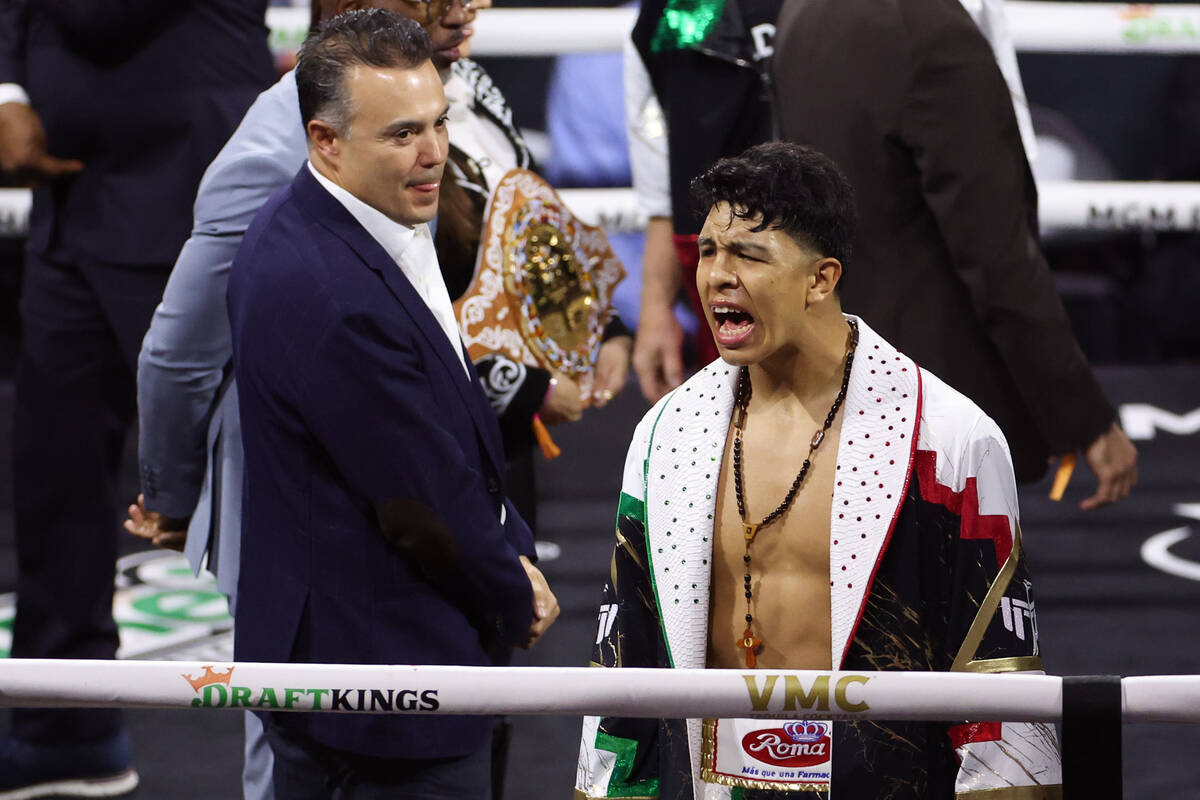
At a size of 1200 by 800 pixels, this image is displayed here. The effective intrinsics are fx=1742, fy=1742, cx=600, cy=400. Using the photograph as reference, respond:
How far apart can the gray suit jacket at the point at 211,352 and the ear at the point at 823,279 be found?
2.64 feet

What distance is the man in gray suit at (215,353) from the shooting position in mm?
2361

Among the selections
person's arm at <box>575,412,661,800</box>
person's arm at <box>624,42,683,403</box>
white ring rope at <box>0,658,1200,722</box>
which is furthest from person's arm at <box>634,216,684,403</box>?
white ring rope at <box>0,658,1200,722</box>

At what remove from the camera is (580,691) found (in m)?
1.68

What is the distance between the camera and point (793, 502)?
6.37 ft

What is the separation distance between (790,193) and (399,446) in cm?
55

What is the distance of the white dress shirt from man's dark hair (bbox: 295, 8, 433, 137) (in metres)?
0.08

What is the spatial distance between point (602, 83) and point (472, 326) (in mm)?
3815

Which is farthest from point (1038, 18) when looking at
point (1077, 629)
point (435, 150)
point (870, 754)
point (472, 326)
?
point (870, 754)

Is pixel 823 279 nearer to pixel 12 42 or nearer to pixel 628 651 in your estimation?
pixel 628 651

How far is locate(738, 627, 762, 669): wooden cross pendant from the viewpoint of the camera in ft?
6.35

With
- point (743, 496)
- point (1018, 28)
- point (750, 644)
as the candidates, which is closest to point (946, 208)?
point (743, 496)

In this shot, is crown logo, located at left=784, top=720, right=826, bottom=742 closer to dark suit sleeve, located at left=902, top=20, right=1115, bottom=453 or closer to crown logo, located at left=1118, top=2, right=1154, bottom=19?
dark suit sleeve, located at left=902, top=20, right=1115, bottom=453

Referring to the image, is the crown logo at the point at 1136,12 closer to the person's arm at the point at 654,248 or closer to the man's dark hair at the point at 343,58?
the person's arm at the point at 654,248

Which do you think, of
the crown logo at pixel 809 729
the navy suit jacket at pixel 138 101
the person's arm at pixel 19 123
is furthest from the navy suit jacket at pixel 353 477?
the person's arm at pixel 19 123
